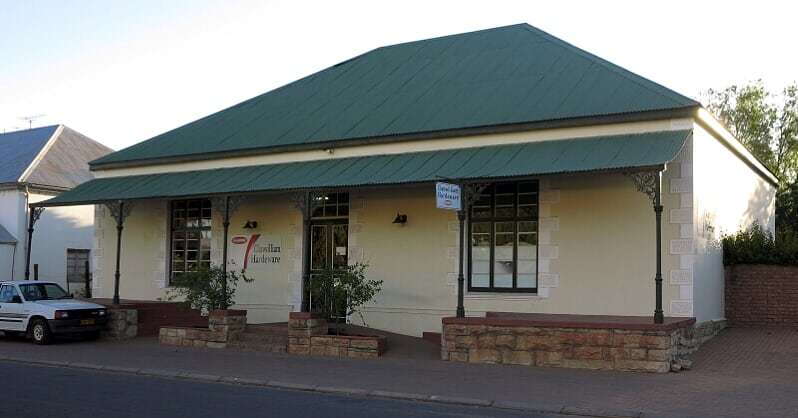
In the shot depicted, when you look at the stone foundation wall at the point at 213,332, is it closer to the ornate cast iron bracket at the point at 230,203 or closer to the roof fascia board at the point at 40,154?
the ornate cast iron bracket at the point at 230,203

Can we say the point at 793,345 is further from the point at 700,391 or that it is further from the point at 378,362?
the point at 378,362

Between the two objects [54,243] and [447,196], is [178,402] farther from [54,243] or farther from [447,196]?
[54,243]

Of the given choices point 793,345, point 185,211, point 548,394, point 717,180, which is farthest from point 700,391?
point 185,211

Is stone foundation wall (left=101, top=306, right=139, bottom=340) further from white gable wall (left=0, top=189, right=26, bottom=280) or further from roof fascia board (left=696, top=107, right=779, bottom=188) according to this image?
roof fascia board (left=696, top=107, right=779, bottom=188)

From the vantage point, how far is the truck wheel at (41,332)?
1809 cm

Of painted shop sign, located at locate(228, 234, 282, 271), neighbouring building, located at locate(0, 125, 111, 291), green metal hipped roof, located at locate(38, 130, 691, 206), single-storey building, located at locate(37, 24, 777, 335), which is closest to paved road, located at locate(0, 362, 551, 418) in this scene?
single-storey building, located at locate(37, 24, 777, 335)

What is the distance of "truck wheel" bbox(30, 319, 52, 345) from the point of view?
18094 millimetres

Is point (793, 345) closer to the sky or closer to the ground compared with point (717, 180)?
closer to the ground

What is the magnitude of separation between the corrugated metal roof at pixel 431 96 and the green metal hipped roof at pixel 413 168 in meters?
0.51

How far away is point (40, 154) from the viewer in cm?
3097

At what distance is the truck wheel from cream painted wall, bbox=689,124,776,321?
13005 mm

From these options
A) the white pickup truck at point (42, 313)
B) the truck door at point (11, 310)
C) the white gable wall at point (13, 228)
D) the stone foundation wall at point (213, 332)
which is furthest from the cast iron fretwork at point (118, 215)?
the white gable wall at point (13, 228)

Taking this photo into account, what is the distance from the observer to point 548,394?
1126 centimetres

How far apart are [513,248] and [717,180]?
4.42 meters
